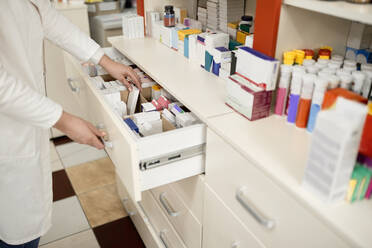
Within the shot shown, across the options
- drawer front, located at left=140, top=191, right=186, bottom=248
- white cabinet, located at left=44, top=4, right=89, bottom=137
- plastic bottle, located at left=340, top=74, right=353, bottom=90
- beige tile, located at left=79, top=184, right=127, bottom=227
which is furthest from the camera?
white cabinet, located at left=44, top=4, right=89, bottom=137

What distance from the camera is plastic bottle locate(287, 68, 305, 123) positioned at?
1032 mm

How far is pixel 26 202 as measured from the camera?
4.08 feet

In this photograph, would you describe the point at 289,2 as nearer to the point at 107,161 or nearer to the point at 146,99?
the point at 146,99

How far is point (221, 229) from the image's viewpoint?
116 centimetres

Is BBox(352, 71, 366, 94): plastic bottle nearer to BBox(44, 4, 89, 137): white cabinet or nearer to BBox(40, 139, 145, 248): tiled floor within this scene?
BBox(40, 139, 145, 248): tiled floor

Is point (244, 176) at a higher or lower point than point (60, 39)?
lower

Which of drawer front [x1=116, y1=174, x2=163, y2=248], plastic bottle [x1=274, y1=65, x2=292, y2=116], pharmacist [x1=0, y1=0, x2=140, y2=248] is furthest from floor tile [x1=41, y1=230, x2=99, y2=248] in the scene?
plastic bottle [x1=274, y1=65, x2=292, y2=116]

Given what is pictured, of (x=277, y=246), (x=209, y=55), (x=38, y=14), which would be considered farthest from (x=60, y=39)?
(x=277, y=246)

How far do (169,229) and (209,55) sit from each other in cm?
82

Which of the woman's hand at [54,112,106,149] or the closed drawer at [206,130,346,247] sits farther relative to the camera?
the woman's hand at [54,112,106,149]

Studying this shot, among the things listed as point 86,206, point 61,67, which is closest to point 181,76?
point 86,206

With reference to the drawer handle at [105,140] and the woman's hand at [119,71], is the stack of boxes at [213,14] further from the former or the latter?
the drawer handle at [105,140]

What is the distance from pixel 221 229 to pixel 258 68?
0.56 m

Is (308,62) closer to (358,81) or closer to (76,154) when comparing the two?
(358,81)
